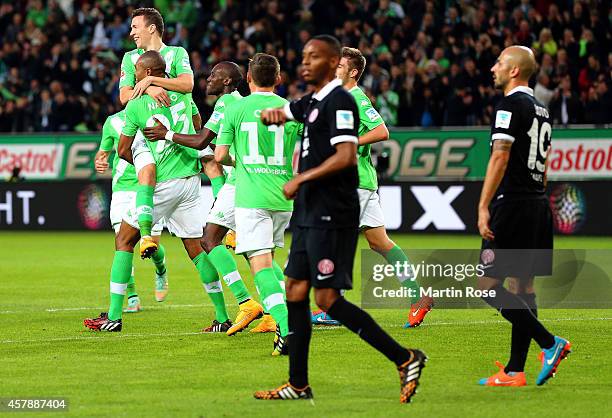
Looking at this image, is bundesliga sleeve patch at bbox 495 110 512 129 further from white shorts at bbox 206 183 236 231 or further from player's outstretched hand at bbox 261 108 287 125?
white shorts at bbox 206 183 236 231

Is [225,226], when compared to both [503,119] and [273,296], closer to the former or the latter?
[273,296]

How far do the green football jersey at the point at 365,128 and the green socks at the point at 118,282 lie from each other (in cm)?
220

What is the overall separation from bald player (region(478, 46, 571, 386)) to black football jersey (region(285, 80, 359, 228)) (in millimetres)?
962

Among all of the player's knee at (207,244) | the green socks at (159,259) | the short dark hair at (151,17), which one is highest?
the short dark hair at (151,17)

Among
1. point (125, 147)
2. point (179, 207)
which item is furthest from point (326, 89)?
point (179, 207)

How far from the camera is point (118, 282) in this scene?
10.3 metres

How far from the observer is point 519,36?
23062mm

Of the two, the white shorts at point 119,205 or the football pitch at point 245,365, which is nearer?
the football pitch at point 245,365

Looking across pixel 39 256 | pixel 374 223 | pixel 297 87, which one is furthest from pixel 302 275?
pixel 297 87

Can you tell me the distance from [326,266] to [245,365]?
1.81 metres

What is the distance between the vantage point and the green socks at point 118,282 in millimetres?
10320

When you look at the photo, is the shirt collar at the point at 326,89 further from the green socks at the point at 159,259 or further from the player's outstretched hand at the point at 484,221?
the green socks at the point at 159,259

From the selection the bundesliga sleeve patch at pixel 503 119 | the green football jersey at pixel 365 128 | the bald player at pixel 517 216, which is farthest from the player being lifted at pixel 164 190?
the bundesliga sleeve patch at pixel 503 119

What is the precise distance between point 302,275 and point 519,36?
667 inches
